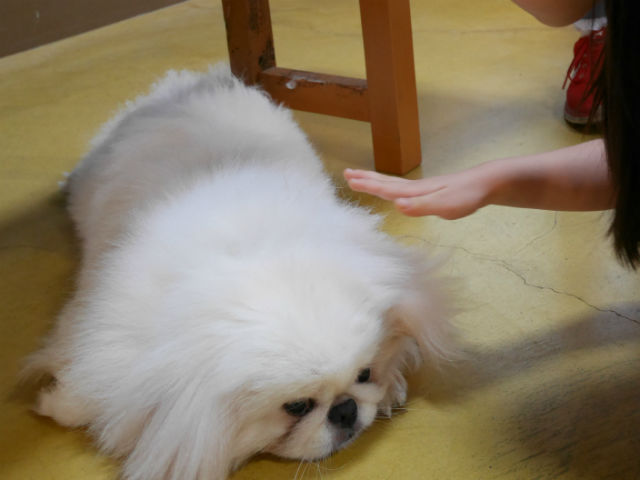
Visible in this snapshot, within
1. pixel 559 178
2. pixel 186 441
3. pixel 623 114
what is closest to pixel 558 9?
pixel 559 178

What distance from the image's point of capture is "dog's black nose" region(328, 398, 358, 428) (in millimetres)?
1042

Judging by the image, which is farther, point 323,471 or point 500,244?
point 500,244

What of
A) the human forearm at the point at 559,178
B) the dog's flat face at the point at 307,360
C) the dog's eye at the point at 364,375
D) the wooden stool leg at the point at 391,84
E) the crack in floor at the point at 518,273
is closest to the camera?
the dog's flat face at the point at 307,360

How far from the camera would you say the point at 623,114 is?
855 mm

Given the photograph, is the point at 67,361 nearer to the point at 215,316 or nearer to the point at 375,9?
Answer: the point at 215,316

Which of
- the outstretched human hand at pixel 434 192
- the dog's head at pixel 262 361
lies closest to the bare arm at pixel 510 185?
the outstretched human hand at pixel 434 192

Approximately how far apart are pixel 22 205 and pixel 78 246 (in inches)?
11.2

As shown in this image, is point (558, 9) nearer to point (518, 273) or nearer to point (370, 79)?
point (518, 273)

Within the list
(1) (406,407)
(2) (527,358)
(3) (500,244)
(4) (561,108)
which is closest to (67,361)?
(1) (406,407)

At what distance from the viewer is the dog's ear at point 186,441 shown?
98 cm

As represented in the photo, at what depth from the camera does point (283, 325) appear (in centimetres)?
96

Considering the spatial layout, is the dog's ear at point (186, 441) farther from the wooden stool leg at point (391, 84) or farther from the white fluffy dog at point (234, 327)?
the wooden stool leg at point (391, 84)

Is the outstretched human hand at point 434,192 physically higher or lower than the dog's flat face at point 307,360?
higher

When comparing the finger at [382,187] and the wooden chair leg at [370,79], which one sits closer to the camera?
the finger at [382,187]
